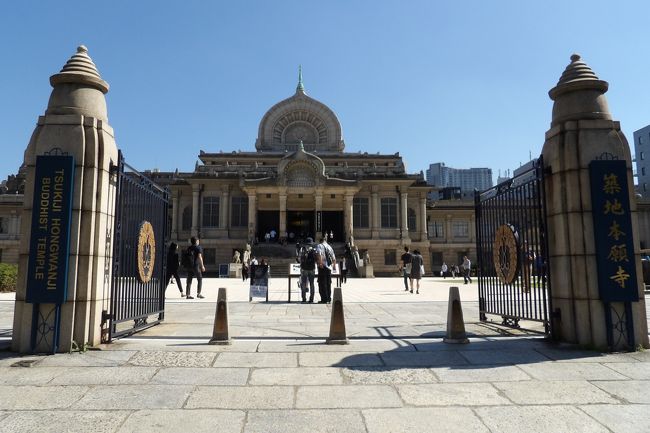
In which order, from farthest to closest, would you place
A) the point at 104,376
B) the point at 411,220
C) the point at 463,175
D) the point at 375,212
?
the point at 463,175 < the point at 411,220 < the point at 375,212 < the point at 104,376

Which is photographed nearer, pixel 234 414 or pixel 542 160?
pixel 234 414

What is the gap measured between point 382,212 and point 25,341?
35.4 metres

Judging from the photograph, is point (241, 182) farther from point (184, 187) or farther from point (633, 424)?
point (633, 424)

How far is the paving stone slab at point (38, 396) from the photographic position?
13.5ft

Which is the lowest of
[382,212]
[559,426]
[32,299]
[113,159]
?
[559,426]

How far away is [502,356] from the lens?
6016 mm

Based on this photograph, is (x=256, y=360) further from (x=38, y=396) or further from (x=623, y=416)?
(x=623, y=416)

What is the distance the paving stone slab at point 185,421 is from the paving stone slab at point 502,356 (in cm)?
333

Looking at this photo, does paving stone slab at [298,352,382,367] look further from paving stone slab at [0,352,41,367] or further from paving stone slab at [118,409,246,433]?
paving stone slab at [0,352,41,367]

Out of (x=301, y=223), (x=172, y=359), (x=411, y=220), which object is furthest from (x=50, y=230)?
(x=411, y=220)

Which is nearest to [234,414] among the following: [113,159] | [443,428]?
[443,428]

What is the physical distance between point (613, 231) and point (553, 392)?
124 inches

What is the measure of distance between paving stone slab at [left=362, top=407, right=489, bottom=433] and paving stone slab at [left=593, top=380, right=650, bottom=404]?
1.67m

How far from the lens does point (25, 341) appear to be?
6176 mm
